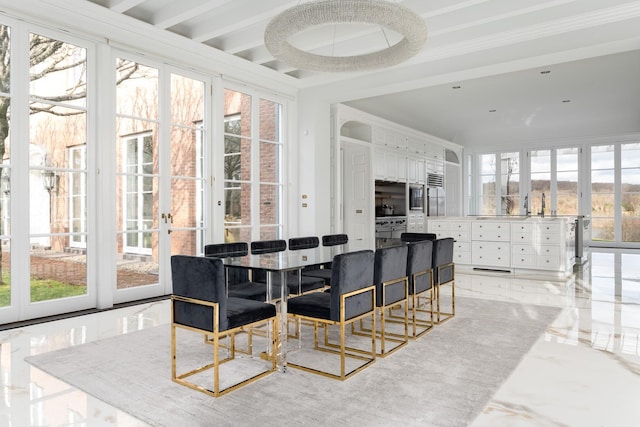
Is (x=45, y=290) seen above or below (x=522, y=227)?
below

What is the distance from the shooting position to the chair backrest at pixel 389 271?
3.26 metres

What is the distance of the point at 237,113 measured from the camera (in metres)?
6.33

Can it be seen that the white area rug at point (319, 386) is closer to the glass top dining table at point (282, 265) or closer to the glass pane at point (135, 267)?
the glass top dining table at point (282, 265)

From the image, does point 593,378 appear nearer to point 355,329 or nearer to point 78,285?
point 355,329

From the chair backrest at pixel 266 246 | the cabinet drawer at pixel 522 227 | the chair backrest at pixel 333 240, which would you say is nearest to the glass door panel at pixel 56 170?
the chair backrest at pixel 266 246

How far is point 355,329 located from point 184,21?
392 centimetres

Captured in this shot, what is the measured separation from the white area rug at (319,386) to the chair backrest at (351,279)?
0.42 meters

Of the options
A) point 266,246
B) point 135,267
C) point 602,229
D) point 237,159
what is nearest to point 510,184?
point 602,229

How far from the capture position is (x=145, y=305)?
502 centimetres

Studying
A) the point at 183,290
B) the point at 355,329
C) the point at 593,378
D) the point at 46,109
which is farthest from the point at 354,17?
the point at 46,109

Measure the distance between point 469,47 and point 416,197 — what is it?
183 inches

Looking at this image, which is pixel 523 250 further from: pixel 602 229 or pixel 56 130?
pixel 56 130

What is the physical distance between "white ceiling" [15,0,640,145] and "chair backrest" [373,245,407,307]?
270 centimetres

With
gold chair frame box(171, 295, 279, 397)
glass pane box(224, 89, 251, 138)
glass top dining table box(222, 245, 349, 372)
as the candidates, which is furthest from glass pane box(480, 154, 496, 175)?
gold chair frame box(171, 295, 279, 397)
